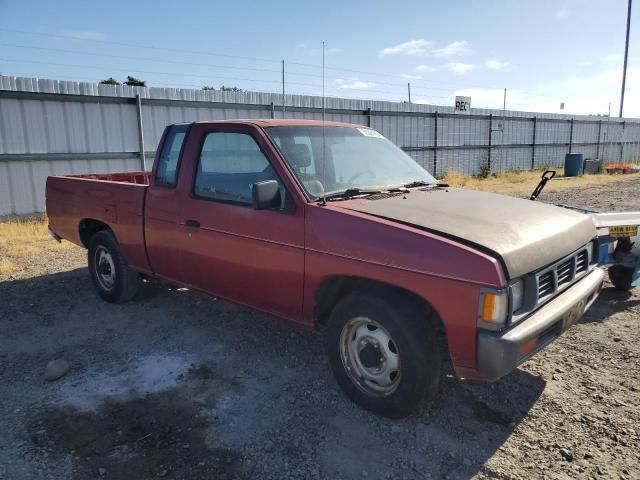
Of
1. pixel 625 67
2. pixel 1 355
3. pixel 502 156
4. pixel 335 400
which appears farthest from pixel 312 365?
pixel 625 67

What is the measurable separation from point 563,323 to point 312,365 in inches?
73.6

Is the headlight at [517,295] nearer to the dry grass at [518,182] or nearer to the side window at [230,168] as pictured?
the side window at [230,168]

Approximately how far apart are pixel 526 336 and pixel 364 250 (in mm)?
1037

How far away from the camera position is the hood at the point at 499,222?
2.84m

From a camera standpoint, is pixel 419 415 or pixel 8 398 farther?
pixel 8 398

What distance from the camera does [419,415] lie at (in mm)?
3256

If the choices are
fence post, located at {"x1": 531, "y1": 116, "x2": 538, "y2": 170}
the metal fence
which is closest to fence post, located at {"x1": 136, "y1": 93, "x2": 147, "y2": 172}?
the metal fence

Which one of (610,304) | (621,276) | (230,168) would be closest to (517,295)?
(230,168)

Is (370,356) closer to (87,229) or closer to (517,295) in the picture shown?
(517,295)

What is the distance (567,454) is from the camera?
286 centimetres

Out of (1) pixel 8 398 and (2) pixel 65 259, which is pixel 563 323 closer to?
(1) pixel 8 398

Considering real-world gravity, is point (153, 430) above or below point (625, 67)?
below

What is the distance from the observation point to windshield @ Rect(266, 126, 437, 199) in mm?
3707

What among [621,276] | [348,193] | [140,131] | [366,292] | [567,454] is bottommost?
[567,454]
